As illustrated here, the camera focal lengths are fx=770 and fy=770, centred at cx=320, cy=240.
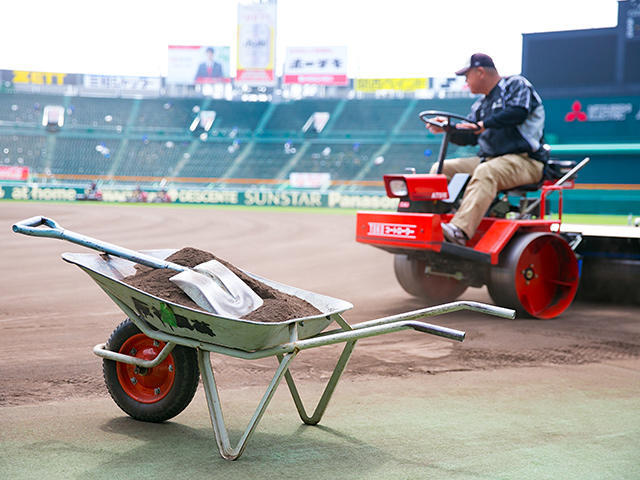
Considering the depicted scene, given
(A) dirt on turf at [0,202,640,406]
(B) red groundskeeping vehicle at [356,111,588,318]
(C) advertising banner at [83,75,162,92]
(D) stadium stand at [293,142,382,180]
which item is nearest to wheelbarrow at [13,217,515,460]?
(A) dirt on turf at [0,202,640,406]

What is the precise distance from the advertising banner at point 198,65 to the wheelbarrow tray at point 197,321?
53.4m

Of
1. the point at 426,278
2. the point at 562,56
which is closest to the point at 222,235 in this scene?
the point at 426,278

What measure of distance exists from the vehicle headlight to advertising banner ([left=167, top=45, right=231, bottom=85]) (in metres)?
50.1

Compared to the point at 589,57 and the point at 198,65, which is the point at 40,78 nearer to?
the point at 198,65

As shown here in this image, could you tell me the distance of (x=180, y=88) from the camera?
56281 mm

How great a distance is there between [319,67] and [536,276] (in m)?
49.2

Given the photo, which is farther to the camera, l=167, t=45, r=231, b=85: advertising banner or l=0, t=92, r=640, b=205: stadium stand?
l=167, t=45, r=231, b=85: advertising banner

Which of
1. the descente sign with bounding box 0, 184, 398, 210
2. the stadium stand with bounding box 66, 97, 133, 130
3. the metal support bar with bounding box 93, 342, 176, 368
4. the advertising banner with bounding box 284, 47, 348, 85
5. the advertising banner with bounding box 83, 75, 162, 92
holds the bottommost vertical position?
the descente sign with bounding box 0, 184, 398, 210

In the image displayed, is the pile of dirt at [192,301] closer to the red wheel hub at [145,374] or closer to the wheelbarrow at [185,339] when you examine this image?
the wheelbarrow at [185,339]

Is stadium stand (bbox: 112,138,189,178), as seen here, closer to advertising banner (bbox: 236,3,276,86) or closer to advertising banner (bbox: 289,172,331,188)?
advertising banner (bbox: 236,3,276,86)

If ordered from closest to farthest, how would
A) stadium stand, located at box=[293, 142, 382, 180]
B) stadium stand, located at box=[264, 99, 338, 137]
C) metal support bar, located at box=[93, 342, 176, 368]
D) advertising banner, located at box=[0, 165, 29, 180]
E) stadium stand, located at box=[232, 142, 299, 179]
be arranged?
metal support bar, located at box=[93, 342, 176, 368] → stadium stand, located at box=[293, 142, 382, 180] → stadium stand, located at box=[232, 142, 299, 179] → advertising banner, located at box=[0, 165, 29, 180] → stadium stand, located at box=[264, 99, 338, 137]

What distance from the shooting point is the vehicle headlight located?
6.94 metres

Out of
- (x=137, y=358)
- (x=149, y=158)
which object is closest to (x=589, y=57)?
(x=137, y=358)

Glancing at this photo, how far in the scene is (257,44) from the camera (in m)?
55.2
